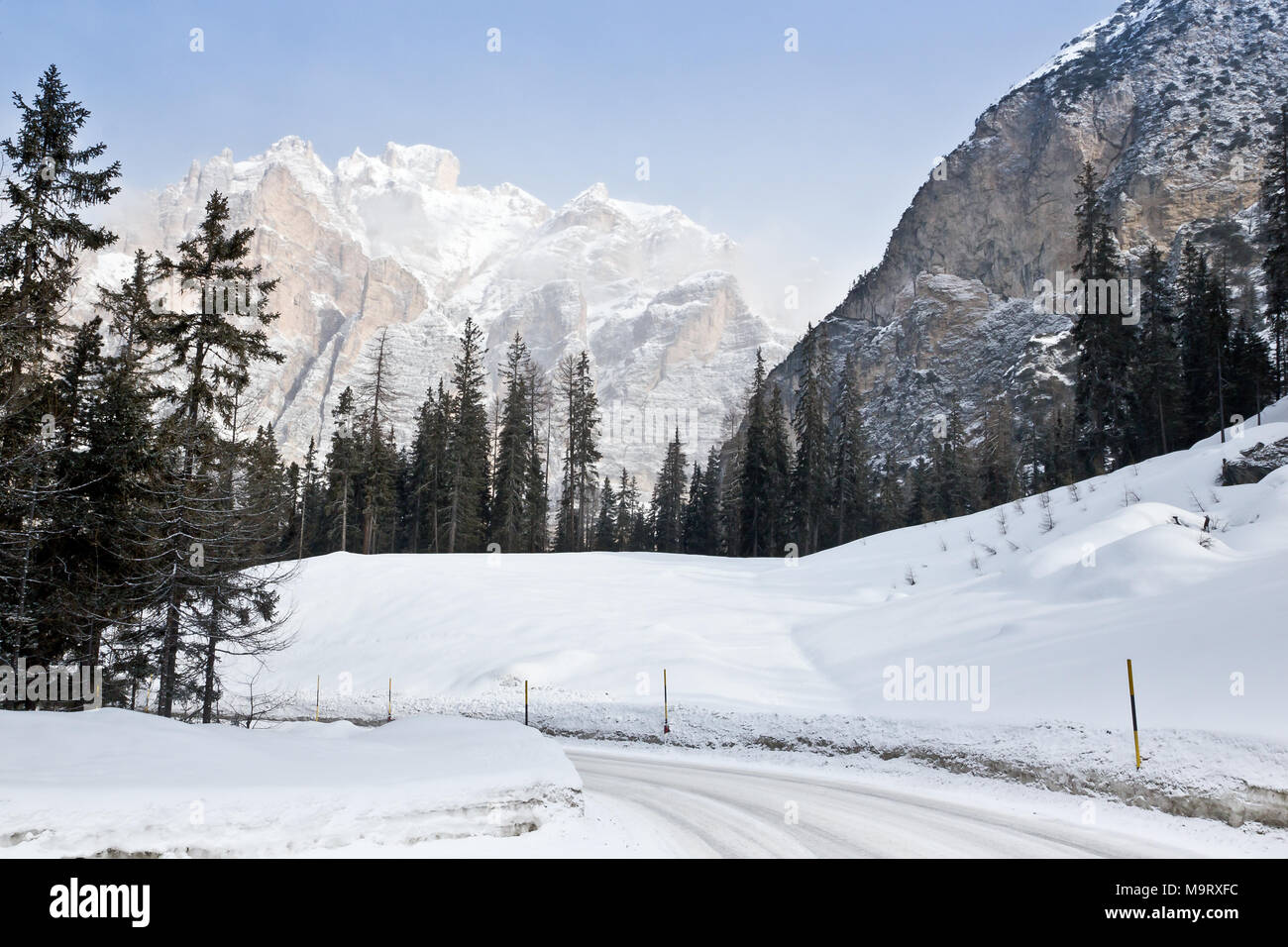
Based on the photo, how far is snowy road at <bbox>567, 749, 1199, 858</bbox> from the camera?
6836 millimetres

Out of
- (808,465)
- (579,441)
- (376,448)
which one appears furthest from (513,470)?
(808,465)

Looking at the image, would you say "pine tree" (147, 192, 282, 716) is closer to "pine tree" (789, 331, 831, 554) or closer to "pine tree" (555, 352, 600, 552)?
"pine tree" (555, 352, 600, 552)

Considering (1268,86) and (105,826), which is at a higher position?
(1268,86)

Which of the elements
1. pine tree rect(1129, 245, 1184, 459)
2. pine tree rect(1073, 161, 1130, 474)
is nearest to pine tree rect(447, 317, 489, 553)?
pine tree rect(1073, 161, 1130, 474)

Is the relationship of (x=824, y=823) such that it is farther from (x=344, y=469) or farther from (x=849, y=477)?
(x=849, y=477)

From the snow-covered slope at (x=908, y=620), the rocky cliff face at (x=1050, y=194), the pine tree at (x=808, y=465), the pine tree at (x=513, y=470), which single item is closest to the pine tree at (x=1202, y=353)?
the snow-covered slope at (x=908, y=620)

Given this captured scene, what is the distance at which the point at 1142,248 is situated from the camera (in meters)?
119

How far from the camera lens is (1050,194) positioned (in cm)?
14612

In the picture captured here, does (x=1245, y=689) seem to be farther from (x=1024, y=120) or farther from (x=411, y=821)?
(x=1024, y=120)

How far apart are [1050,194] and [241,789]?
174m

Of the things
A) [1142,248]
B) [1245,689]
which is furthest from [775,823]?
[1142,248]

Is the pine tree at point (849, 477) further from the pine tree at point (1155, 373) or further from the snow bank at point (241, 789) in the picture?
the snow bank at point (241, 789)
